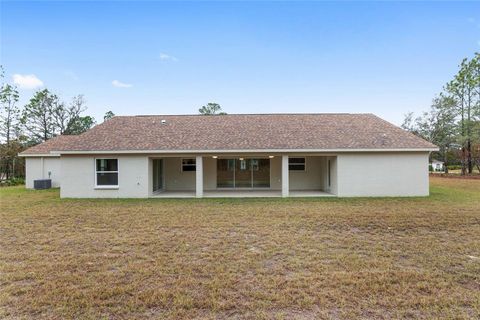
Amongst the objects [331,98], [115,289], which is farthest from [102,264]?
[331,98]

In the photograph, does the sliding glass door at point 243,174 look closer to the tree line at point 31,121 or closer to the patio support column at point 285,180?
the patio support column at point 285,180

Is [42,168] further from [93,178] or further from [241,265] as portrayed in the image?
[241,265]

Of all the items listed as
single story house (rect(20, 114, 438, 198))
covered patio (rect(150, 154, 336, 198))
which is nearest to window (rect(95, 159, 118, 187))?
single story house (rect(20, 114, 438, 198))

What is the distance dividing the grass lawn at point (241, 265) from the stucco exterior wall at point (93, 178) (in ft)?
13.2

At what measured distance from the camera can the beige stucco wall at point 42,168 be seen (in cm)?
1827

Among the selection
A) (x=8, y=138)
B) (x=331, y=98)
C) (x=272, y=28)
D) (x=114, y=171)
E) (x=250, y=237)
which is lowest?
(x=250, y=237)

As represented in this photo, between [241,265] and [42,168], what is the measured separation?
19.9 meters

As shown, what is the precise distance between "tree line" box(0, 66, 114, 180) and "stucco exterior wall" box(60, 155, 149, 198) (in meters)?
16.8

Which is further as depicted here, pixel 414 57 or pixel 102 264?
pixel 414 57

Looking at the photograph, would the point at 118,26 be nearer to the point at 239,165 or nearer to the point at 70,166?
the point at 70,166

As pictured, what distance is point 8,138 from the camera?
29.5 meters

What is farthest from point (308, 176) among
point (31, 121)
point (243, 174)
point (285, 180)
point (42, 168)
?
point (31, 121)

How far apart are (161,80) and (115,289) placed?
70.1 ft

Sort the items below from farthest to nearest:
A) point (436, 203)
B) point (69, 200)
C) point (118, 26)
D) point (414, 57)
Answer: point (414, 57) → point (118, 26) → point (69, 200) → point (436, 203)
